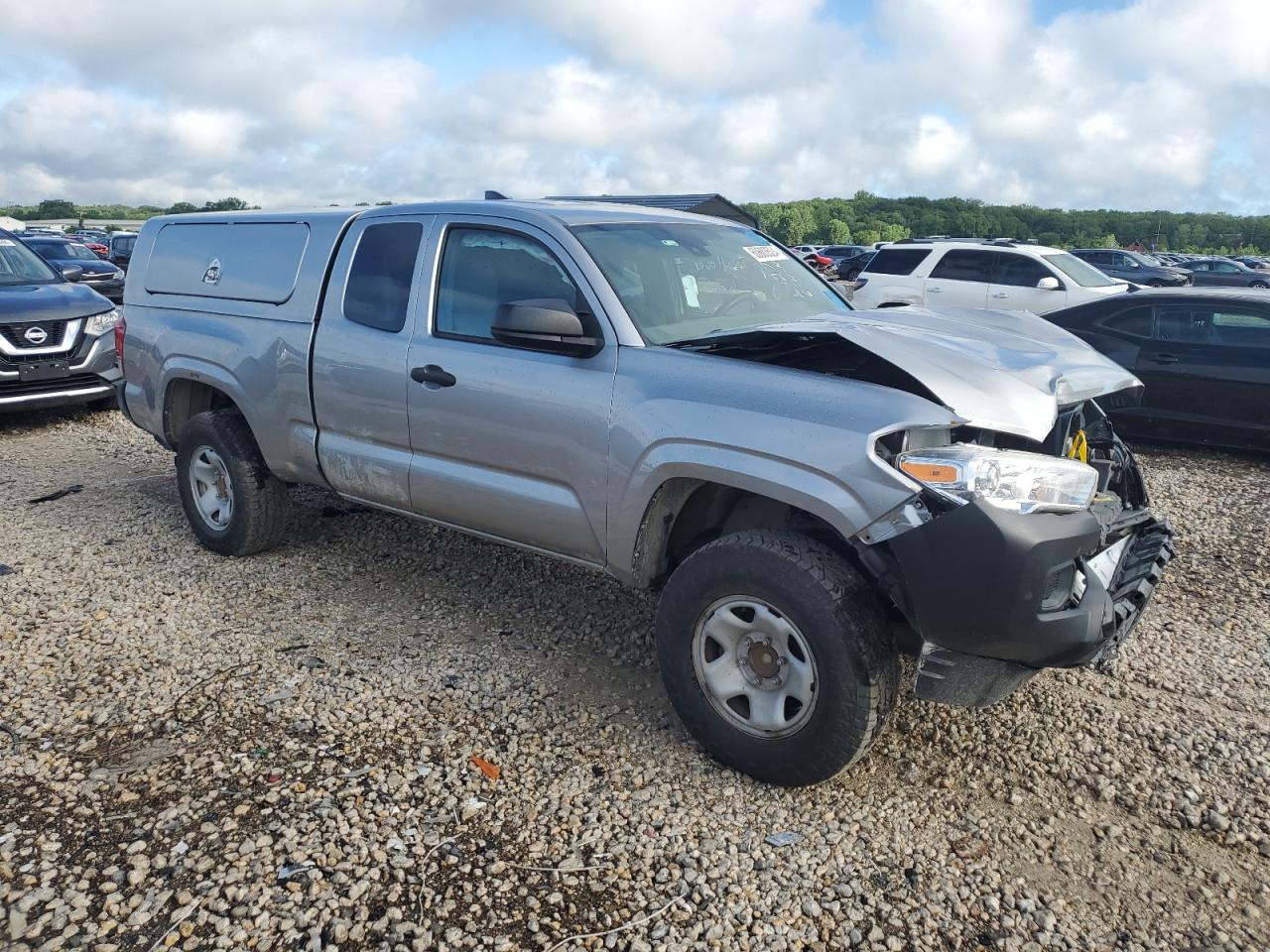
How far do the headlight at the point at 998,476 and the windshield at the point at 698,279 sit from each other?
1121 mm

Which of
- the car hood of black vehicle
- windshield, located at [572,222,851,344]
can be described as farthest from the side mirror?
the car hood of black vehicle

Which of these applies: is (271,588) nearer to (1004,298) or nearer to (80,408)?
(80,408)

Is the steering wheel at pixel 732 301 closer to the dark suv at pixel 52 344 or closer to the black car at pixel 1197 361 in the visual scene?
the black car at pixel 1197 361

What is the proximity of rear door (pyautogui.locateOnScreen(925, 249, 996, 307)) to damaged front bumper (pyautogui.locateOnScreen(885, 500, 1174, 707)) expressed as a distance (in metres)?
11.2

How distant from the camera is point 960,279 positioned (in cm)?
1344

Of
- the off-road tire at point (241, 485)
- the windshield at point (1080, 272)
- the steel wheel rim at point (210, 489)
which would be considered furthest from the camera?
the windshield at point (1080, 272)

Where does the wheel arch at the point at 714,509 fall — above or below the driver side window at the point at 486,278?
below

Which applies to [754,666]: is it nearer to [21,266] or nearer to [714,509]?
[714,509]

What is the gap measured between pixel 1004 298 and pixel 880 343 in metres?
11.0

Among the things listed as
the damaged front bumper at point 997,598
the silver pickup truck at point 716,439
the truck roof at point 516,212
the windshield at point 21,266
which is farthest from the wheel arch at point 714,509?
the windshield at point 21,266

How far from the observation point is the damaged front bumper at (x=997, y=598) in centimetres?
258

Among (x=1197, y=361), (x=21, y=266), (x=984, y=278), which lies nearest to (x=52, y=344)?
(x=21, y=266)

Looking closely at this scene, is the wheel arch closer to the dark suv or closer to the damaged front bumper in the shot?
the damaged front bumper

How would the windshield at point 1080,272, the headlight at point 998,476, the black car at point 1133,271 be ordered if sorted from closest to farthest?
1. the headlight at point 998,476
2. the windshield at point 1080,272
3. the black car at point 1133,271
